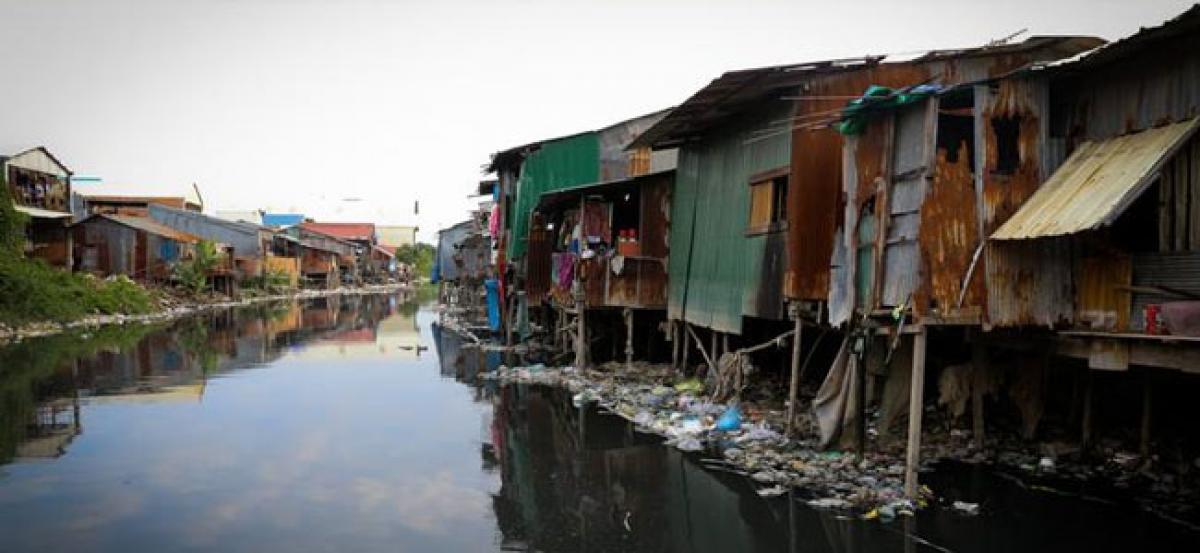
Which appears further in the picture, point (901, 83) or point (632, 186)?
point (632, 186)

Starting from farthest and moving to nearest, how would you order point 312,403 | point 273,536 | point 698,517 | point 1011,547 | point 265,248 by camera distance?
point 265,248, point 312,403, point 698,517, point 273,536, point 1011,547

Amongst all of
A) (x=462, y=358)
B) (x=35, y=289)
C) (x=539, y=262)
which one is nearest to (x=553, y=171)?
(x=539, y=262)

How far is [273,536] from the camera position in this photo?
8352mm

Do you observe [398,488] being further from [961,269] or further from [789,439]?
[961,269]

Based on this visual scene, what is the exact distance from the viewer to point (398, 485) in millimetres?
10344

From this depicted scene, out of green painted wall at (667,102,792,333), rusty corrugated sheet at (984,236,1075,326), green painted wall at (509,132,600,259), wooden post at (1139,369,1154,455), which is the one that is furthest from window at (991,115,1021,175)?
green painted wall at (509,132,600,259)

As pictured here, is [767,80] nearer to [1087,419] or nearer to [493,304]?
[1087,419]

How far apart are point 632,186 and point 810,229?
26.3 feet

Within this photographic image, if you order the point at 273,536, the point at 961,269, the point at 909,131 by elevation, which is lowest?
the point at 273,536

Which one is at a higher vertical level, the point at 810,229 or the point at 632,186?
the point at 632,186

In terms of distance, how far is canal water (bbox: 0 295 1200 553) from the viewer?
8.14 meters

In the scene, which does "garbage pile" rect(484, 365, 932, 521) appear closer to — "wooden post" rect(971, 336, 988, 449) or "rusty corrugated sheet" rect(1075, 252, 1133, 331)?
"wooden post" rect(971, 336, 988, 449)

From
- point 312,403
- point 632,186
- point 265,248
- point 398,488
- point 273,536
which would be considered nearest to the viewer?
point 273,536

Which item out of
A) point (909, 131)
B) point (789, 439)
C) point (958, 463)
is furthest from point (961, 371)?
point (909, 131)
